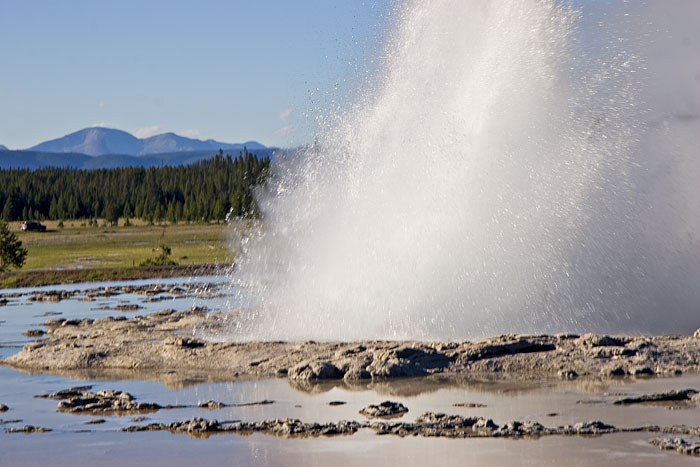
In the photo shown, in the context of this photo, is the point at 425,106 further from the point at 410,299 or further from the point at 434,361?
the point at 434,361

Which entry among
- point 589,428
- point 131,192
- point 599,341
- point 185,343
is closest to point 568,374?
point 599,341

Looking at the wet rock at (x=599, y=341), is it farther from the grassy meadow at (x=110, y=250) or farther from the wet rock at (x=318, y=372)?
the grassy meadow at (x=110, y=250)

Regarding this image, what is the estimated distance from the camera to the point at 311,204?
22.2 meters

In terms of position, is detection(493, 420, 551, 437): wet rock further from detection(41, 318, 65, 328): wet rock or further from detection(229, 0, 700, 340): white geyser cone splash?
detection(41, 318, 65, 328): wet rock

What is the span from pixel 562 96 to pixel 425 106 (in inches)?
105

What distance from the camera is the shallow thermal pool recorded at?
11273 millimetres

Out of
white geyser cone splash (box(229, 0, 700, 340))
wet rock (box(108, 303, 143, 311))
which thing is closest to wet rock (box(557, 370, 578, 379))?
white geyser cone splash (box(229, 0, 700, 340))

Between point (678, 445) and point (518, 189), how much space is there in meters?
8.70

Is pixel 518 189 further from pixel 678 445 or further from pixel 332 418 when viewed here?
pixel 678 445

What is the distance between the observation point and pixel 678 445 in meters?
10.9

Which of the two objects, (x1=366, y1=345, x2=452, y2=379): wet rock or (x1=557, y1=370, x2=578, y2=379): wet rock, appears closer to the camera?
(x1=557, y1=370, x2=578, y2=379): wet rock

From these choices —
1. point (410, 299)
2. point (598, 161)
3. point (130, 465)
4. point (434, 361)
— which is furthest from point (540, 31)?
point (130, 465)

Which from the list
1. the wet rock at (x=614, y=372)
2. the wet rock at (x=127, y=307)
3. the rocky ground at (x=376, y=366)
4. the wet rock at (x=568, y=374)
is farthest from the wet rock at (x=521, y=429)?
the wet rock at (x=127, y=307)

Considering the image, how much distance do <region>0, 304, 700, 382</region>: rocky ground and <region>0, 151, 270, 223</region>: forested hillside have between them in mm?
76049
